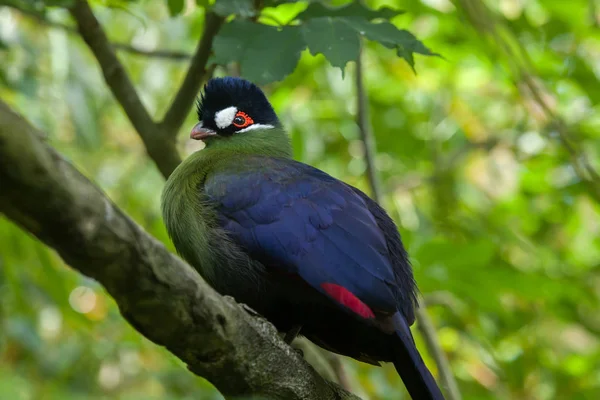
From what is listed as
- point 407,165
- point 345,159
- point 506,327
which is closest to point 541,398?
point 506,327

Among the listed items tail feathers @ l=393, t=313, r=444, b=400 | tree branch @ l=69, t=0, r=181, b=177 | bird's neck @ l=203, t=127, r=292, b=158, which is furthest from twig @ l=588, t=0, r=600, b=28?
tail feathers @ l=393, t=313, r=444, b=400

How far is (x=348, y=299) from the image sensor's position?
2201mm

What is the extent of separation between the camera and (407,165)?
4.68 m

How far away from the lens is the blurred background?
12.0 feet

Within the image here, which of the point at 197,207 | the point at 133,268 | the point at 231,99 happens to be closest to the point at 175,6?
the point at 231,99

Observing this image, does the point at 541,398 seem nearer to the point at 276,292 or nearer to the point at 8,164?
the point at 276,292

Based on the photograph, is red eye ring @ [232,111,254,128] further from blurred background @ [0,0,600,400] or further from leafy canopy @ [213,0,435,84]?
leafy canopy @ [213,0,435,84]

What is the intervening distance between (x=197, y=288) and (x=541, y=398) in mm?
3490

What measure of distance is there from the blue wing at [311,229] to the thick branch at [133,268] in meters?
0.37

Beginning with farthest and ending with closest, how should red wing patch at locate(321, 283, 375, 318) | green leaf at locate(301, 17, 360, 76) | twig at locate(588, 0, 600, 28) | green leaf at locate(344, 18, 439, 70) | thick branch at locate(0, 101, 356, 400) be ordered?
twig at locate(588, 0, 600, 28) < green leaf at locate(344, 18, 439, 70) < green leaf at locate(301, 17, 360, 76) < red wing patch at locate(321, 283, 375, 318) < thick branch at locate(0, 101, 356, 400)

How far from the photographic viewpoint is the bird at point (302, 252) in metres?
2.28

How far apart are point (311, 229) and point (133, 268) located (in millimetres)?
1108

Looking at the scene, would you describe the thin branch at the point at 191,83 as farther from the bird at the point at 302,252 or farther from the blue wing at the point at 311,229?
the blue wing at the point at 311,229

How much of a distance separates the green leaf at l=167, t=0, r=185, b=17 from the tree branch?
34cm
